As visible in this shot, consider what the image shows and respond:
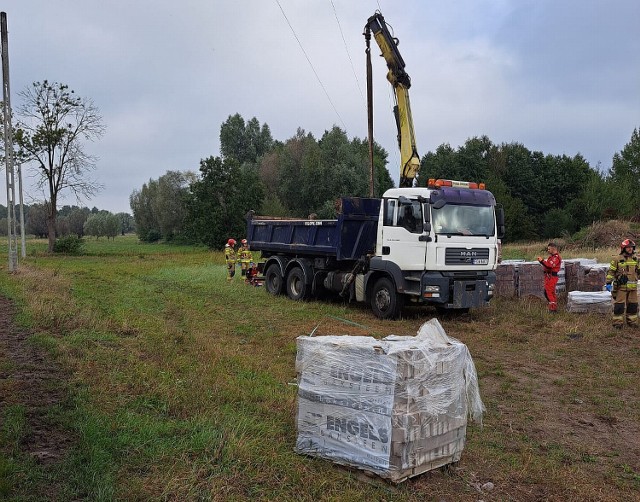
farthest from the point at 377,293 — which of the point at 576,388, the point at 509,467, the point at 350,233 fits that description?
the point at 509,467

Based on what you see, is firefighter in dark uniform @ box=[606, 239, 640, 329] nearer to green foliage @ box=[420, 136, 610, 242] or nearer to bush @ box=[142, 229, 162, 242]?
green foliage @ box=[420, 136, 610, 242]

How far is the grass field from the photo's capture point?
145 inches

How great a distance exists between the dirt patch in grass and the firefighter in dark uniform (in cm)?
913

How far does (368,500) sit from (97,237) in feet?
308

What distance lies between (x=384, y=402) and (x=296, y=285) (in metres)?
10.7

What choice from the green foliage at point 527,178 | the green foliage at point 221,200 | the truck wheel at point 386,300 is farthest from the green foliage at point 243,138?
the truck wheel at point 386,300

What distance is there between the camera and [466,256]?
10.7m

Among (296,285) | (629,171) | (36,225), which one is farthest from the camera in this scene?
(36,225)

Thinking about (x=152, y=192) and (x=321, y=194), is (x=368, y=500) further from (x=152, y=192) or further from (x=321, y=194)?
(x=152, y=192)

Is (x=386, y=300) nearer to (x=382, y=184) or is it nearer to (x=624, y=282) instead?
(x=624, y=282)

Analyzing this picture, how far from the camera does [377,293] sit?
37.9 ft

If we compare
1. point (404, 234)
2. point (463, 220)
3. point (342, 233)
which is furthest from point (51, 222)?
point (463, 220)

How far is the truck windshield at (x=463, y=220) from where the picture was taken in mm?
10438

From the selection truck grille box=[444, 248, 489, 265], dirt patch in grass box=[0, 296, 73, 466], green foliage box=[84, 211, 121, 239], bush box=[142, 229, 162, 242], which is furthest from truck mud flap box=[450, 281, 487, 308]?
green foliage box=[84, 211, 121, 239]
